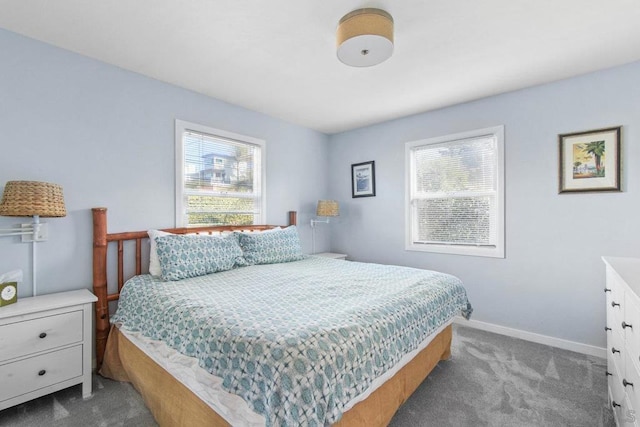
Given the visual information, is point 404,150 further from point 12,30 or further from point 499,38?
point 12,30

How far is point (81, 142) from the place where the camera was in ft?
7.50

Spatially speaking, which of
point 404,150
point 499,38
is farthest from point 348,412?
point 404,150

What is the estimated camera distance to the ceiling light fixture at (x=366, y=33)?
175cm

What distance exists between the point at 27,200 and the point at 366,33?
7.59ft

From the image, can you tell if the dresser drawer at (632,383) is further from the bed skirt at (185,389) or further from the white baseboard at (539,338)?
the white baseboard at (539,338)

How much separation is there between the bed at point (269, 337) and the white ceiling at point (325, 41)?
1.30 meters

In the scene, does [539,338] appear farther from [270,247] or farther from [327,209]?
[270,247]

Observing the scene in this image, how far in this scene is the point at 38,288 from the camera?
210 centimetres

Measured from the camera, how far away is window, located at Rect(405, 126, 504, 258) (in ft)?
10.1

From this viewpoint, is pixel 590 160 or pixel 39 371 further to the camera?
pixel 590 160

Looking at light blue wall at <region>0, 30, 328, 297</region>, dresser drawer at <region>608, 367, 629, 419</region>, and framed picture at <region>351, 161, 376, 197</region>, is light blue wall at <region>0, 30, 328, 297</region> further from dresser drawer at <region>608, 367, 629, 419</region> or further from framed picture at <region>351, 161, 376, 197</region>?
dresser drawer at <region>608, 367, 629, 419</region>

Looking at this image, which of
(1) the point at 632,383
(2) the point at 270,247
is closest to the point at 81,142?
(2) the point at 270,247

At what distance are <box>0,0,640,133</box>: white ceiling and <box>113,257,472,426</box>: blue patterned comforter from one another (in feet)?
5.62

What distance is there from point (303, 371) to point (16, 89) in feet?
8.67
